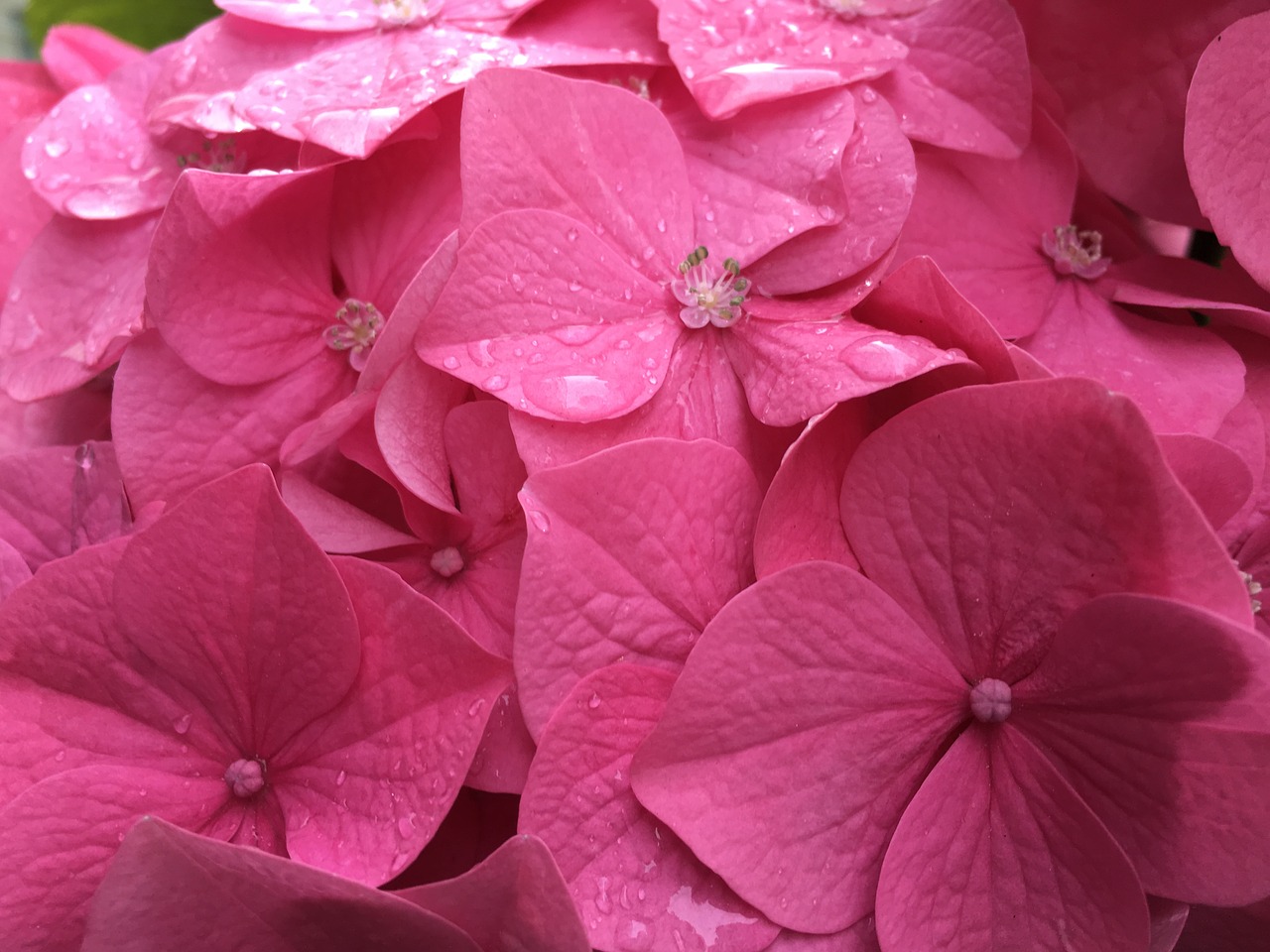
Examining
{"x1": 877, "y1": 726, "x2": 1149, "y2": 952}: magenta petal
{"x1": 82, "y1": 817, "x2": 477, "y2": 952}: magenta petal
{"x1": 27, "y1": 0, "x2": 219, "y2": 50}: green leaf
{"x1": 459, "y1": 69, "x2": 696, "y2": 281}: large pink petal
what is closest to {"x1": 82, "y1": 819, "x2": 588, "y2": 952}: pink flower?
{"x1": 82, "y1": 817, "x2": 477, "y2": 952}: magenta petal

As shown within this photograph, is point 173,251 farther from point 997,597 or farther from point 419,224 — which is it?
point 997,597

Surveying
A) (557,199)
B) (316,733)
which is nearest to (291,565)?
(316,733)

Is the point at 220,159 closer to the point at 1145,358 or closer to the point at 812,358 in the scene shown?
the point at 812,358

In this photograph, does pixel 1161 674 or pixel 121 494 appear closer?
pixel 1161 674

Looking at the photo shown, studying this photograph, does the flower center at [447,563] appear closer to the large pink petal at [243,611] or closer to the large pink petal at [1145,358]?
the large pink petal at [243,611]

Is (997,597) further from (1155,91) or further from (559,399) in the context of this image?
(1155,91)

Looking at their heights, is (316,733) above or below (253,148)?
below
